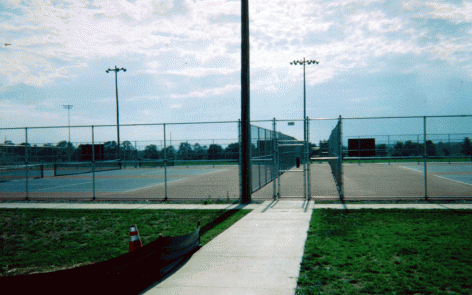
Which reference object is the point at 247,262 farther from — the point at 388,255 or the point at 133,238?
the point at 388,255

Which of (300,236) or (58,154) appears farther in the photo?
(58,154)

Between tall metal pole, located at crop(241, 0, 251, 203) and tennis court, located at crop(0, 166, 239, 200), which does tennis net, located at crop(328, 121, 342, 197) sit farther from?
tennis court, located at crop(0, 166, 239, 200)

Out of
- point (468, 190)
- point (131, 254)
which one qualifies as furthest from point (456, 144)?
point (131, 254)

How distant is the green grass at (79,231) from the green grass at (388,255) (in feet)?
8.40

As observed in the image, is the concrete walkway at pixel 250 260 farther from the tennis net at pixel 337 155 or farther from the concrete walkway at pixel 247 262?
the tennis net at pixel 337 155

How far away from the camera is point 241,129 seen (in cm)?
1319

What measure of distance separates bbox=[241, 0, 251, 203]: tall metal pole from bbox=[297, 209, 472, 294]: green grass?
3992mm

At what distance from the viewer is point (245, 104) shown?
13.1m

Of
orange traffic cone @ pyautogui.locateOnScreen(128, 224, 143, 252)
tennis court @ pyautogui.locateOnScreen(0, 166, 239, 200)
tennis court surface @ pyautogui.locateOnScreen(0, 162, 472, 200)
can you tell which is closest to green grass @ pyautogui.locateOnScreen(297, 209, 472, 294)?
orange traffic cone @ pyautogui.locateOnScreen(128, 224, 143, 252)

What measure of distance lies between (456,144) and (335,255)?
9776 millimetres

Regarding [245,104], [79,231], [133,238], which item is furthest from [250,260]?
[245,104]

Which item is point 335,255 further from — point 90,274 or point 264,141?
point 264,141

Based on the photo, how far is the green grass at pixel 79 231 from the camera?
21.9 feet

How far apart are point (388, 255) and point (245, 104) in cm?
794
